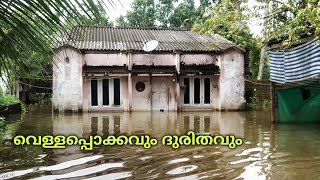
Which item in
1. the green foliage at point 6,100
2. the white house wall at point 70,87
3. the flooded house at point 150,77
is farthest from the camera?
the flooded house at point 150,77

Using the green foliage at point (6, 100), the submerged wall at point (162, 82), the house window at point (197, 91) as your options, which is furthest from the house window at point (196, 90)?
the green foliage at point (6, 100)

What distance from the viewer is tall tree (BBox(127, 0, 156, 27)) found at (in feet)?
91.9

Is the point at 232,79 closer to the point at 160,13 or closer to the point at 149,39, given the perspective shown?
the point at 149,39

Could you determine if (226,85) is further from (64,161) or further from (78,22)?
(78,22)

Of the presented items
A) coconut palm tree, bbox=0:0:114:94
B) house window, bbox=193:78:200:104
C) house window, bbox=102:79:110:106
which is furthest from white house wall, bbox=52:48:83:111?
coconut palm tree, bbox=0:0:114:94

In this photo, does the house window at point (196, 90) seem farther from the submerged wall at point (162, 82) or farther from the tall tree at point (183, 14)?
the tall tree at point (183, 14)

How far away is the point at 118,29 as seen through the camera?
73.9 feet

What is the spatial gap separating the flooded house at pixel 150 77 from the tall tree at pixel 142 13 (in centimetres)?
833

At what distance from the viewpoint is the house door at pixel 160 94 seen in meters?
19.3

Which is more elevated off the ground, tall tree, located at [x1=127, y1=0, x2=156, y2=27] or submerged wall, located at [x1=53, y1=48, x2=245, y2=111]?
tall tree, located at [x1=127, y1=0, x2=156, y2=27]

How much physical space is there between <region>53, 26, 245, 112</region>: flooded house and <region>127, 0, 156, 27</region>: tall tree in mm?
8331

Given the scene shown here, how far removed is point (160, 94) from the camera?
19438 millimetres

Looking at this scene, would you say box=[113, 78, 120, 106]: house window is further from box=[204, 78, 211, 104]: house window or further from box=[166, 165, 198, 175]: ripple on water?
box=[166, 165, 198, 175]: ripple on water

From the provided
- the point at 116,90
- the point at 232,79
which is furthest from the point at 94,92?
the point at 232,79
